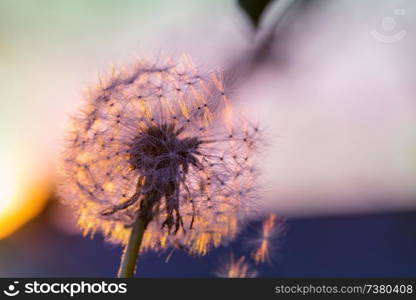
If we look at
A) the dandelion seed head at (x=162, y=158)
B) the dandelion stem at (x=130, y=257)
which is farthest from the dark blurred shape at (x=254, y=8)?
the dandelion stem at (x=130, y=257)

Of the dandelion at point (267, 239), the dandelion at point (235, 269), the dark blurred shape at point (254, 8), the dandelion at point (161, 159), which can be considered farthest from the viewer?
the dandelion at point (235, 269)

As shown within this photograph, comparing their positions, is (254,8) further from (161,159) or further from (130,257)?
(130,257)

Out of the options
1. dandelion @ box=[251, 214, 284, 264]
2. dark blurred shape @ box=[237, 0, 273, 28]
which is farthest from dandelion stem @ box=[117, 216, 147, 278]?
dark blurred shape @ box=[237, 0, 273, 28]

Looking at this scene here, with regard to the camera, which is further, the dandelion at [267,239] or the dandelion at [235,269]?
the dandelion at [235,269]

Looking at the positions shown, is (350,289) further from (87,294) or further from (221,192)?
(87,294)

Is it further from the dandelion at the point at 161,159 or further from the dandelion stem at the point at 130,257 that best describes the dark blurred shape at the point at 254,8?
the dandelion stem at the point at 130,257

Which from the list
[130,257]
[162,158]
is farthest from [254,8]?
[130,257]
